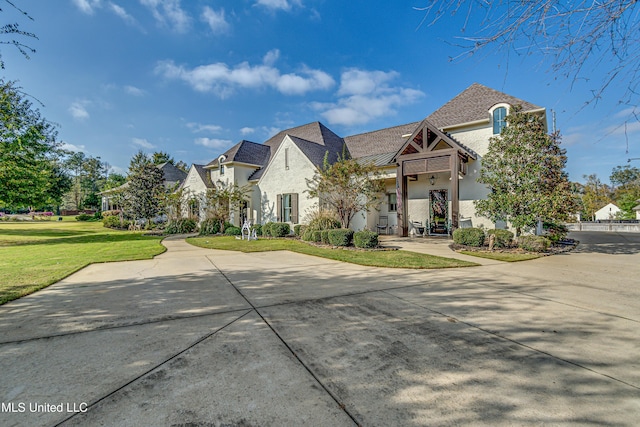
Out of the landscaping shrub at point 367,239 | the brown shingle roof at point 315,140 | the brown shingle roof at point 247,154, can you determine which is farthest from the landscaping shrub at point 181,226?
the landscaping shrub at point 367,239

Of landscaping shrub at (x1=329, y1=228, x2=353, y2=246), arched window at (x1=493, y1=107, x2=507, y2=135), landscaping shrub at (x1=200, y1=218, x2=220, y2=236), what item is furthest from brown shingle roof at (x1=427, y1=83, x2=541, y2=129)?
landscaping shrub at (x1=200, y1=218, x2=220, y2=236)

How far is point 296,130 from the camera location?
23953 millimetres

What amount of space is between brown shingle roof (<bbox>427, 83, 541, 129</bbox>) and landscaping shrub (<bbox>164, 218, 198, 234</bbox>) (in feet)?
61.6

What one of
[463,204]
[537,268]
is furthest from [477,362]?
[463,204]

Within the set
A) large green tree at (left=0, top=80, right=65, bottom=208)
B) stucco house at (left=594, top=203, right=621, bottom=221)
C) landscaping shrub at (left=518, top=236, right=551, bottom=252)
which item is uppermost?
large green tree at (left=0, top=80, right=65, bottom=208)

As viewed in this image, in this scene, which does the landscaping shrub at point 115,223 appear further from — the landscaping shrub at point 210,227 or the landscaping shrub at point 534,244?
the landscaping shrub at point 534,244

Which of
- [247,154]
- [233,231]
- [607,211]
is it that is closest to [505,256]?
[233,231]

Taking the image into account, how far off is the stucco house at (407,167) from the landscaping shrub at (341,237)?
4.47m

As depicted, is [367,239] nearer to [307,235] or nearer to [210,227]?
[307,235]

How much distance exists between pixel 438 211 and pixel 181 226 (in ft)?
60.4

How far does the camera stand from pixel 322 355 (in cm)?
276

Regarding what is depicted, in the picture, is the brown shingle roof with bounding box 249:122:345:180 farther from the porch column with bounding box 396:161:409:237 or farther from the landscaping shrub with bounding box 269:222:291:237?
the porch column with bounding box 396:161:409:237

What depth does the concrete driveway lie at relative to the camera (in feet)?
6.38

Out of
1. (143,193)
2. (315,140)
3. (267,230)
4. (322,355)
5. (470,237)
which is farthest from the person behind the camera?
(143,193)
